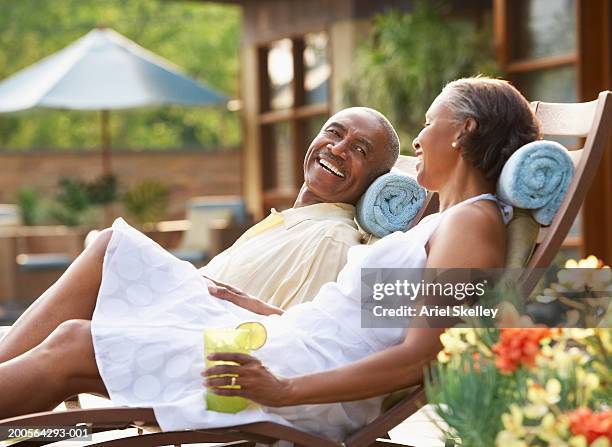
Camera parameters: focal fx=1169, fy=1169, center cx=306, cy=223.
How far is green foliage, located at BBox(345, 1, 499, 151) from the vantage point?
7.90 m

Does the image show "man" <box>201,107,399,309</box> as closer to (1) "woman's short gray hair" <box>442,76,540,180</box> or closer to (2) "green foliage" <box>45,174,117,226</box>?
(1) "woman's short gray hair" <box>442,76,540,180</box>

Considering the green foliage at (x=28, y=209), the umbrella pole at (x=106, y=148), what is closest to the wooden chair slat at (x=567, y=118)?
the umbrella pole at (x=106, y=148)

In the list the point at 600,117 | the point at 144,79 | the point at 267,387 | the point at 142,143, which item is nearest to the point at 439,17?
the point at 144,79

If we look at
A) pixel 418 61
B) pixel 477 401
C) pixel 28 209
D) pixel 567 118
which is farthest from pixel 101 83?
pixel 477 401

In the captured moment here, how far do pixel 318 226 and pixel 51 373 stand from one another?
1.09m

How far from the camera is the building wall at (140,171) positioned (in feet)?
51.0

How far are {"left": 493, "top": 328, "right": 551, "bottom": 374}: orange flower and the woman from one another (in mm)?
530

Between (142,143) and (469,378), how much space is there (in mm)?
24476

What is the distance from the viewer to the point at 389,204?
3453mm

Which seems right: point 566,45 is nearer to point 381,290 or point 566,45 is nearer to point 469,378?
point 381,290

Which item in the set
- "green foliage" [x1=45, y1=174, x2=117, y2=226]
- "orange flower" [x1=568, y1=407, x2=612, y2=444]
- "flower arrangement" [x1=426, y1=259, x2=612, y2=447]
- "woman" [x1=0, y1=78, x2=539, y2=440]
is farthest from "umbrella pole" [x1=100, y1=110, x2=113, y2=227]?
"orange flower" [x1=568, y1=407, x2=612, y2=444]

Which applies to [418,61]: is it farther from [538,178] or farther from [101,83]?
[538,178]

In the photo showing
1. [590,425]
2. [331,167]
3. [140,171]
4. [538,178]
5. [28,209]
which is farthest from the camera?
[140,171]

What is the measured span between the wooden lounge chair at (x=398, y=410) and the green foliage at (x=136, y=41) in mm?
21043
